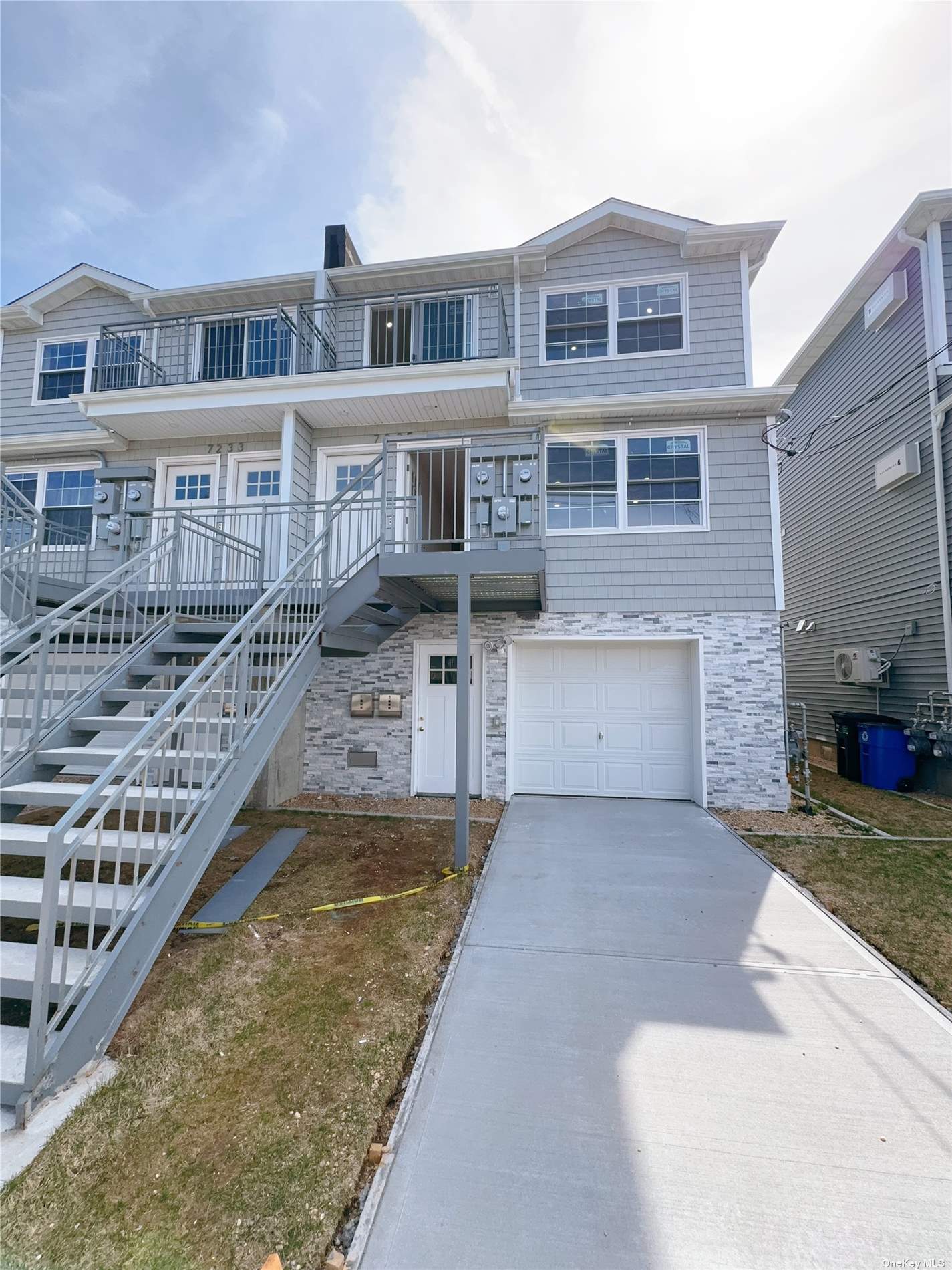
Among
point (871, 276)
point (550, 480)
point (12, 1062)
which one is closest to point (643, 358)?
point (550, 480)

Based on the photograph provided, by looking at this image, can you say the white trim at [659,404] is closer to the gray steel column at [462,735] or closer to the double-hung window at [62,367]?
the gray steel column at [462,735]

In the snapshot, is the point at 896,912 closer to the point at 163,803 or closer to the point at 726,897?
the point at 726,897

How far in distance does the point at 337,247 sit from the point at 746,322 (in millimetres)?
6643

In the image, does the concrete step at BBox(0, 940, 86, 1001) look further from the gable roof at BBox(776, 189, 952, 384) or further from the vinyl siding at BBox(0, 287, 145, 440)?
the gable roof at BBox(776, 189, 952, 384)

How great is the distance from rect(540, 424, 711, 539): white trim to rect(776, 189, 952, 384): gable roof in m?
3.48

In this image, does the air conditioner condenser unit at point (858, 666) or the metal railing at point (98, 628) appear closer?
the metal railing at point (98, 628)

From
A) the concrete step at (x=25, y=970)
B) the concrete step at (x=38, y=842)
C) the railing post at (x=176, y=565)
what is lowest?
the concrete step at (x=25, y=970)

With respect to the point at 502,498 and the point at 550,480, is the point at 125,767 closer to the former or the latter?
the point at 502,498

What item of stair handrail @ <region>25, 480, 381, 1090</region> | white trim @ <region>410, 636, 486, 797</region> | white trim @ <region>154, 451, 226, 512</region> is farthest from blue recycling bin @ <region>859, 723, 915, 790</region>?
white trim @ <region>154, 451, 226, 512</region>

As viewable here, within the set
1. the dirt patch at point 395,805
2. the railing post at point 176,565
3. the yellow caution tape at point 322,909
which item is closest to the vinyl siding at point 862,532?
the dirt patch at point 395,805

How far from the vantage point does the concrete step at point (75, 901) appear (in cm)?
274

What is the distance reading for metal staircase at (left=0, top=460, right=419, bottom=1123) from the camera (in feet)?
8.07

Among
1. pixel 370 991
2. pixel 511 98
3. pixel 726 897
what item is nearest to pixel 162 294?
pixel 511 98

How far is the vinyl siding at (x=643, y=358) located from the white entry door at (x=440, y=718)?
3963 mm
